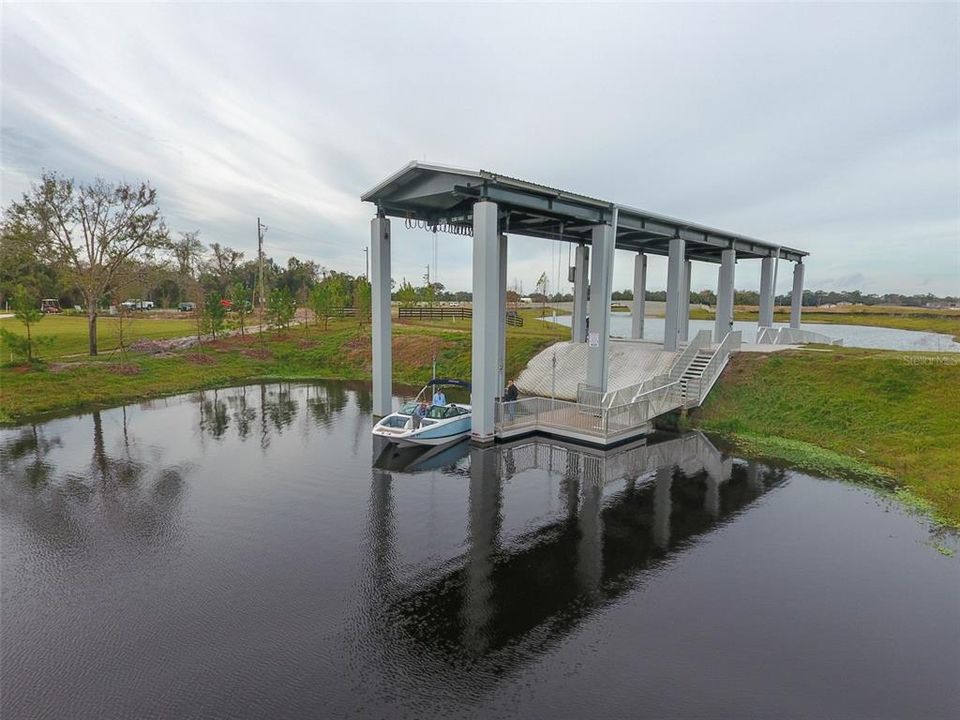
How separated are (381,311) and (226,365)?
62.9 feet

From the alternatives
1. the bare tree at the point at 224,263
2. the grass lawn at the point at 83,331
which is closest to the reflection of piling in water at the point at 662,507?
the grass lawn at the point at 83,331

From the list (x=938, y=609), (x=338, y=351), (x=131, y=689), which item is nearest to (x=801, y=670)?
(x=938, y=609)

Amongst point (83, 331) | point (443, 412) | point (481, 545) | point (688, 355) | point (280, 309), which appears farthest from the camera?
point (280, 309)

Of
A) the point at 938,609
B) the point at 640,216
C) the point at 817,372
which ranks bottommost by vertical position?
the point at 938,609

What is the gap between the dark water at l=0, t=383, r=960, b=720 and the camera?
6234mm

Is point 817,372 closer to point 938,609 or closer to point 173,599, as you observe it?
point 938,609

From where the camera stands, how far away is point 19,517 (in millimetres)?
11312

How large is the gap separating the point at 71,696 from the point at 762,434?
67.9ft

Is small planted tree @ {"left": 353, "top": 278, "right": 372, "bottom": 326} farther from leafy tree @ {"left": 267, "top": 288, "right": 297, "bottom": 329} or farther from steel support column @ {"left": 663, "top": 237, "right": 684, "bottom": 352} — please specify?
steel support column @ {"left": 663, "top": 237, "right": 684, "bottom": 352}

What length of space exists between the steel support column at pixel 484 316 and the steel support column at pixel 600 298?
5483mm

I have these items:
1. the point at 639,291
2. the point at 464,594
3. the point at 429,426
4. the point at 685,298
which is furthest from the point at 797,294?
the point at 464,594

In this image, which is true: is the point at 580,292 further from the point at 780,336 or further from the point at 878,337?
the point at 878,337

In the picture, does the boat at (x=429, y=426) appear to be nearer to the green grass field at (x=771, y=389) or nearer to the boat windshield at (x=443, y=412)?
the boat windshield at (x=443, y=412)

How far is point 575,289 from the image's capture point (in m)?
26.9
